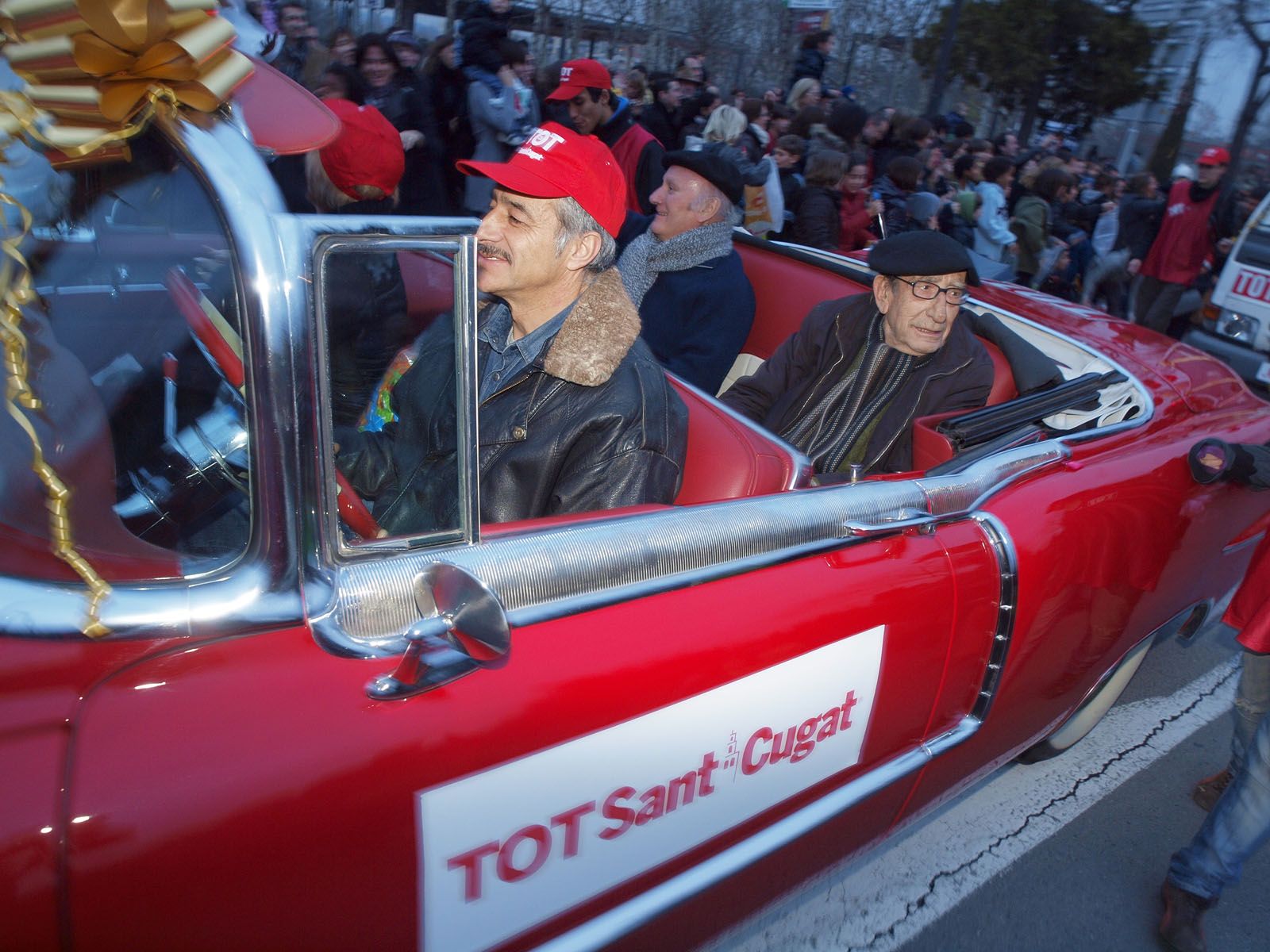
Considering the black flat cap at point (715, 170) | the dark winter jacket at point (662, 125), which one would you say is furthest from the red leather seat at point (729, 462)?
the dark winter jacket at point (662, 125)

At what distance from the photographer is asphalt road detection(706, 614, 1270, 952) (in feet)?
6.89

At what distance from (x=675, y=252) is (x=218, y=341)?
238 centimetres

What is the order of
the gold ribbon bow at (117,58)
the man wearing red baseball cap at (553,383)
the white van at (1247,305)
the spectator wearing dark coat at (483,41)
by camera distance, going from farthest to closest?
1. the white van at (1247,305)
2. the spectator wearing dark coat at (483,41)
3. the man wearing red baseball cap at (553,383)
4. the gold ribbon bow at (117,58)

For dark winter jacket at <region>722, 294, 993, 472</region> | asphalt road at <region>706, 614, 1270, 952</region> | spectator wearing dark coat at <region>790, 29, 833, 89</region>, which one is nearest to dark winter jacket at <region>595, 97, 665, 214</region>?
dark winter jacket at <region>722, 294, 993, 472</region>

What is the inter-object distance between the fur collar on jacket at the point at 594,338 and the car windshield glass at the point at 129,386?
0.65 metres

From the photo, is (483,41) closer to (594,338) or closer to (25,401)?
(594,338)

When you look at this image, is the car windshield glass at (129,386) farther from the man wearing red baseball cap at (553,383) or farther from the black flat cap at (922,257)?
the black flat cap at (922,257)

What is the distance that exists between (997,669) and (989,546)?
0.24m

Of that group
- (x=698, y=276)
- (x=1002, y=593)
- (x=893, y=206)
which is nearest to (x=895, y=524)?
(x=1002, y=593)

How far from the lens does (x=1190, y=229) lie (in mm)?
7270

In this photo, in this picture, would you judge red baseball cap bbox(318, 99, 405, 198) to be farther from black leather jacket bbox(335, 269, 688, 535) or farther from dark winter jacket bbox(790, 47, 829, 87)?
dark winter jacket bbox(790, 47, 829, 87)

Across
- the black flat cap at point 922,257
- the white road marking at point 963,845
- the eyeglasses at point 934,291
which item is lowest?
the white road marking at point 963,845

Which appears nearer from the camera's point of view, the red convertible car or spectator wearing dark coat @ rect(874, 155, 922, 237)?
the red convertible car

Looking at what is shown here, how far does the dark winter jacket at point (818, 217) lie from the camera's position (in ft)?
17.0
